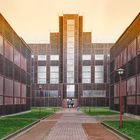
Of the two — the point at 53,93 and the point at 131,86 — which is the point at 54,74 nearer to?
the point at 53,93

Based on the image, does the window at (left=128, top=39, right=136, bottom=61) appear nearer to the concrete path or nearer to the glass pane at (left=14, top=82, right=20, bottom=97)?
the glass pane at (left=14, top=82, right=20, bottom=97)

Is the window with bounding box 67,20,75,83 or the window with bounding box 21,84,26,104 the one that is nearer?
the window with bounding box 21,84,26,104

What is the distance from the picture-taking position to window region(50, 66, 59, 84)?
12681 cm

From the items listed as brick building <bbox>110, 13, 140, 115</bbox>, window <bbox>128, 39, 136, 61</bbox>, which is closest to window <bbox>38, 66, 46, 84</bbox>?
brick building <bbox>110, 13, 140, 115</bbox>

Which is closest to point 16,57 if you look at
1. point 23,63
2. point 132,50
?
point 23,63

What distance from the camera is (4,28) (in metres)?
50.7

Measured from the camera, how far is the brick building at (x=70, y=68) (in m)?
125

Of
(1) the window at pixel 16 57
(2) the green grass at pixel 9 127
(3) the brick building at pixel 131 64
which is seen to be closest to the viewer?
(2) the green grass at pixel 9 127

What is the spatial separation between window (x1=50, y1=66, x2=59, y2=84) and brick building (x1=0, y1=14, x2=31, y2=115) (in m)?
50.3

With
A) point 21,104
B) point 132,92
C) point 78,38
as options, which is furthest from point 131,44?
point 78,38

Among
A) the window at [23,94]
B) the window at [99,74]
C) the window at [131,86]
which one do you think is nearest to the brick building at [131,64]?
the window at [131,86]

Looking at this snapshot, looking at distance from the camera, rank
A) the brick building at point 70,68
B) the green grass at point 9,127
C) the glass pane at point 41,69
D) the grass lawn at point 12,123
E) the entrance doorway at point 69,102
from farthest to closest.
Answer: the glass pane at point 41,69 < the entrance doorway at point 69,102 < the brick building at point 70,68 < the grass lawn at point 12,123 < the green grass at point 9,127

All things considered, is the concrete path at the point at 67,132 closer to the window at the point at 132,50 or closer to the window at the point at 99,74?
the window at the point at 132,50

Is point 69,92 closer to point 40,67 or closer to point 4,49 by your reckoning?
point 40,67
